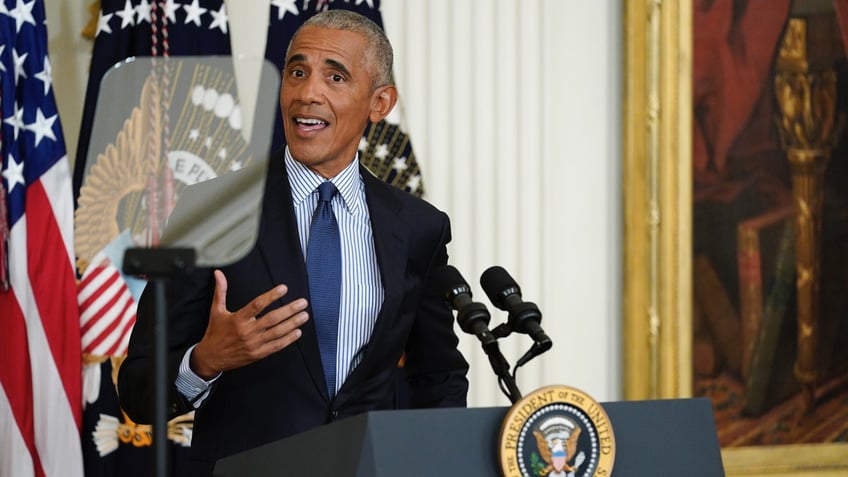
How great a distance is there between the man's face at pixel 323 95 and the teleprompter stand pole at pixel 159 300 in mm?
1195

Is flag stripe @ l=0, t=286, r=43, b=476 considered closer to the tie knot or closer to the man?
the man

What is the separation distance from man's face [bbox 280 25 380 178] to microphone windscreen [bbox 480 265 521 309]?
0.70 metres

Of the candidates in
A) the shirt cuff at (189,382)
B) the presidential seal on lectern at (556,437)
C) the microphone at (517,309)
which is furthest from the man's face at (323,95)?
the presidential seal on lectern at (556,437)

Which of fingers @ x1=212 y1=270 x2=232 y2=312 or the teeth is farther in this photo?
Answer: the teeth

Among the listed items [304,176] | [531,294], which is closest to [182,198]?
[304,176]

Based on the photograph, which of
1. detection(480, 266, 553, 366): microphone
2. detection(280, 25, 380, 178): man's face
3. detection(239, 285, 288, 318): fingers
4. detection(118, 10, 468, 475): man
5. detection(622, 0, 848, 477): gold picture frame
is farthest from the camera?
detection(622, 0, 848, 477): gold picture frame

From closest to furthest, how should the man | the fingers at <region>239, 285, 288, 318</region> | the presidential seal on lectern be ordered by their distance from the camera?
the presidential seal on lectern
the fingers at <region>239, 285, 288, 318</region>
the man

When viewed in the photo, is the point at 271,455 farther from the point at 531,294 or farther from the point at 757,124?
the point at 757,124

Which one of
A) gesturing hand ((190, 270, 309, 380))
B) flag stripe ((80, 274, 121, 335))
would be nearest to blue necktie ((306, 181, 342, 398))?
gesturing hand ((190, 270, 309, 380))

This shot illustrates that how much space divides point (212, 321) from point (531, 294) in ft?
8.72

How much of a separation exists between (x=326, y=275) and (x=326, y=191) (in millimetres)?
198

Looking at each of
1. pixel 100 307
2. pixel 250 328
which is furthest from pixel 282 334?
pixel 100 307

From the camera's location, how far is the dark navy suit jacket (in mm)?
2529

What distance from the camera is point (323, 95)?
2.68 meters
